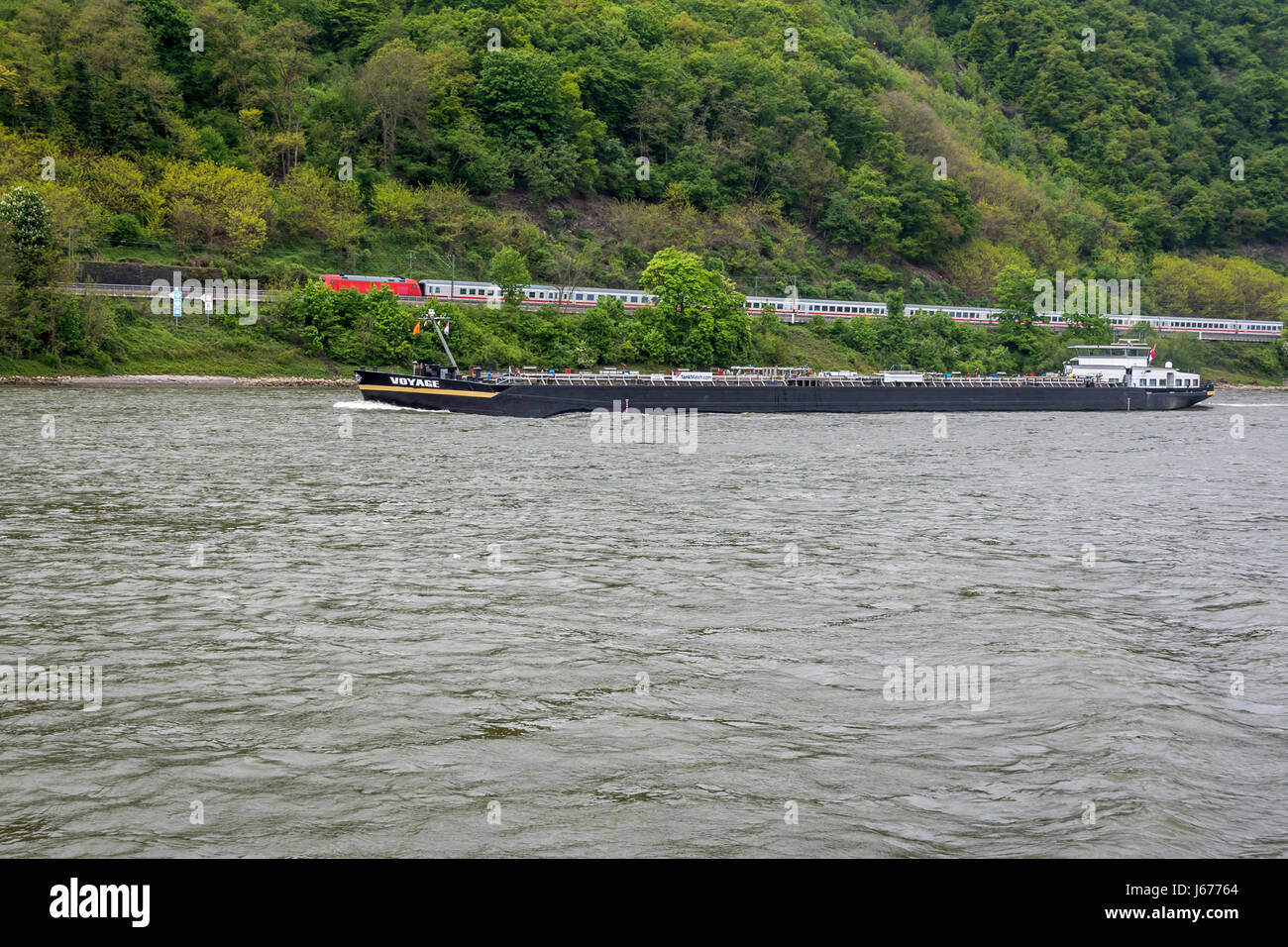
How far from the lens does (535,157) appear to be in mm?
136375

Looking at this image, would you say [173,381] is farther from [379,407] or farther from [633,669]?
[633,669]

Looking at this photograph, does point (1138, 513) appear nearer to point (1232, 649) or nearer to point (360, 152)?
point (1232, 649)

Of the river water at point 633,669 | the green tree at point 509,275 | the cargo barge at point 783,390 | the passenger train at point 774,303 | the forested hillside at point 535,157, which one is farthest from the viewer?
the forested hillside at point 535,157

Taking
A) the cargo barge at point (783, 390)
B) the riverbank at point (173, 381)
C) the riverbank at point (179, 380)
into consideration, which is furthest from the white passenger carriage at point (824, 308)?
the cargo barge at point (783, 390)

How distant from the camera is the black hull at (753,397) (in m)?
66.2

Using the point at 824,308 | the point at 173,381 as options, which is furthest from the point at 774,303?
the point at 173,381

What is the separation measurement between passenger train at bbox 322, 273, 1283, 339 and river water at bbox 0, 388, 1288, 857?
6989cm

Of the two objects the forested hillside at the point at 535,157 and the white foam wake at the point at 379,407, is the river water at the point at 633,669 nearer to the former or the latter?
the white foam wake at the point at 379,407

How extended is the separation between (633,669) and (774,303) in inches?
4435

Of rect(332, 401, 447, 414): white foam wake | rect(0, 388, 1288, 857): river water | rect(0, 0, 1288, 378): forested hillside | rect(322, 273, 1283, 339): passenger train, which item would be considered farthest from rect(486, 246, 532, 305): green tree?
rect(0, 388, 1288, 857): river water

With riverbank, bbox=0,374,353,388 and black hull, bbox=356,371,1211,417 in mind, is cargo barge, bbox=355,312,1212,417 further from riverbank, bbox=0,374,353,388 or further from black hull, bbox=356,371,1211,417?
riverbank, bbox=0,374,353,388

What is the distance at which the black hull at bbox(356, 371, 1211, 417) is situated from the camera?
217ft

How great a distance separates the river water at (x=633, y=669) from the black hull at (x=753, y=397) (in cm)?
3117
